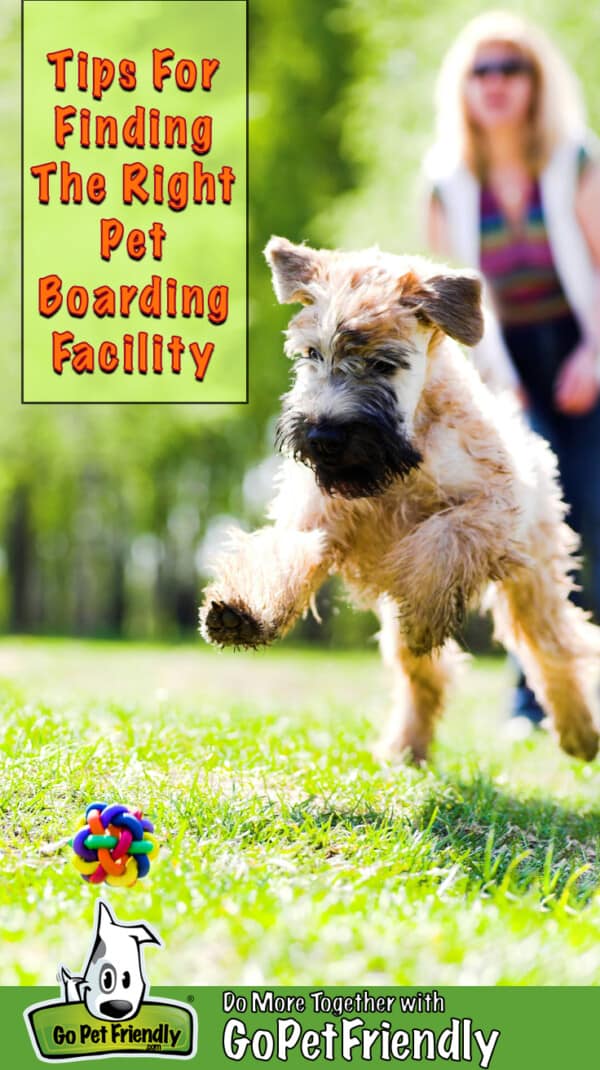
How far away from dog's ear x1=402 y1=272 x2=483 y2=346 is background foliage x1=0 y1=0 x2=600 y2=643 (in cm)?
774

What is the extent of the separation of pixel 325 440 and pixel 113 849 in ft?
4.39

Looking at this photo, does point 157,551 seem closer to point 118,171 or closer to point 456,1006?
point 118,171

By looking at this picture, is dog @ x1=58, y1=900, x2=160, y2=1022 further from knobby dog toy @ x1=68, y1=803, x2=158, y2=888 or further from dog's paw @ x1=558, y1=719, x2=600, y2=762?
dog's paw @ x1=558, y1=719, x2=600, y2=762

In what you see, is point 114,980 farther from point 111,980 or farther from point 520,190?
point 520,190

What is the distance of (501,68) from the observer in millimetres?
6023

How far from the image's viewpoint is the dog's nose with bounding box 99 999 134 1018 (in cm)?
273

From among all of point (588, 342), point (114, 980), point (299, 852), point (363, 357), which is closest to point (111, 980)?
point (114, 980)

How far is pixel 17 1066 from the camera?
2721 millimetres

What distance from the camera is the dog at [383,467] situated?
371 centimetres

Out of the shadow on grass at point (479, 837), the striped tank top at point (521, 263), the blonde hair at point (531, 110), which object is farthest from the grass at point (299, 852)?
the blonde hair at point (531, 110)

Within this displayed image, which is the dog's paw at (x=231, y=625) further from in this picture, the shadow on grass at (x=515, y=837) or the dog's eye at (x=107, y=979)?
the dog's eye at (x=107, y=979)

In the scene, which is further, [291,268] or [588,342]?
[588,342]

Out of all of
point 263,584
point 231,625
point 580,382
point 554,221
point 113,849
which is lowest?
point 113,849

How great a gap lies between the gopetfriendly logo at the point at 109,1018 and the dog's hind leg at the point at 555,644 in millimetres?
2339
